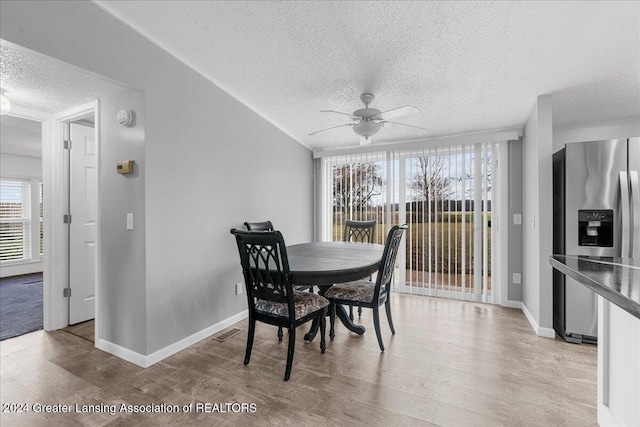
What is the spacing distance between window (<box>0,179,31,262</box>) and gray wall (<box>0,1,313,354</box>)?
4.56m

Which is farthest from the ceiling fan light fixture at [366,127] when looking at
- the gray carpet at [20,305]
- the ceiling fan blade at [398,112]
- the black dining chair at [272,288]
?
the gray carpet at [20,305]

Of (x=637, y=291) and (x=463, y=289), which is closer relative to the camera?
(x=637, y=291)

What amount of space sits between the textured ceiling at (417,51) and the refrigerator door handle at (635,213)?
844 millimetres

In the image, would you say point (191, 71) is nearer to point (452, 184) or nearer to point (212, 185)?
point (212, 185)

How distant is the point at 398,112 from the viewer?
8.02 feet

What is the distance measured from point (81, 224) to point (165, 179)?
1.54 m

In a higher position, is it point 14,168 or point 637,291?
point 14,168

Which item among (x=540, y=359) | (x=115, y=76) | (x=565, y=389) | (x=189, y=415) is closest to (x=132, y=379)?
(x=189, y=415)

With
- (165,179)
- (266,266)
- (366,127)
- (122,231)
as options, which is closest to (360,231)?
(366,127)

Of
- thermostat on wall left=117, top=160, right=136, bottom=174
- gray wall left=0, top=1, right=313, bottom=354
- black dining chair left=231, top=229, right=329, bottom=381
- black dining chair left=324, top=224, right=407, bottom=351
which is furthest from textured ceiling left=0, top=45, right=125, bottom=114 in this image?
black dining chair left=324, top=224, right=407, bottom=351

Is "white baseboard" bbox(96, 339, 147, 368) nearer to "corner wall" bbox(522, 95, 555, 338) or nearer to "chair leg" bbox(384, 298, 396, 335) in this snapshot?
"chair leg" bbox(384, 298, 396, 335)

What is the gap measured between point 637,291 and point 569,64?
2270 millimetres

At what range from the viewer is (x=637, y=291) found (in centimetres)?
74

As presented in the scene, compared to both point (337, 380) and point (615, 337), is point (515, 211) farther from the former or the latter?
point (337, 380)
